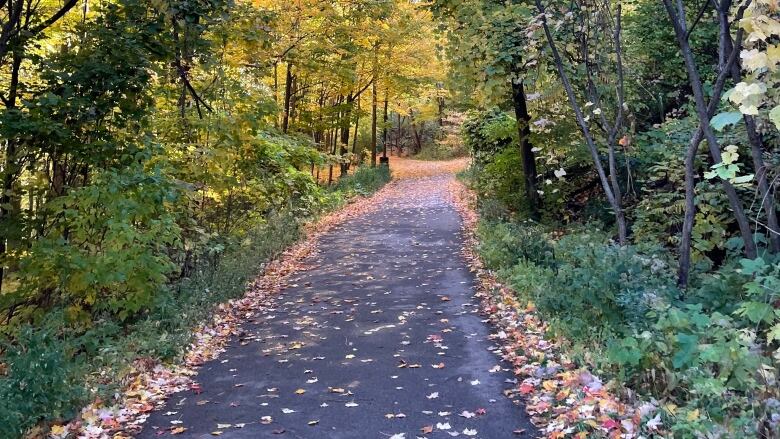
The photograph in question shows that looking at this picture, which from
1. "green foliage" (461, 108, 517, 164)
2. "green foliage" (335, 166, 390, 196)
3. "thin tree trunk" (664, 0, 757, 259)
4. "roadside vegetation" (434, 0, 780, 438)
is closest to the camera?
"roadside vegetation" (434, 0, 780, 438)

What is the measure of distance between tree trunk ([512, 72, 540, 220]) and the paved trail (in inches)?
148

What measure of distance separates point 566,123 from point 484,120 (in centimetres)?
584

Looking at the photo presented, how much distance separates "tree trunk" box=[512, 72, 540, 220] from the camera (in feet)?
45.3

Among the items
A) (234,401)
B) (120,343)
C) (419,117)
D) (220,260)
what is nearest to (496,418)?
(234,401)

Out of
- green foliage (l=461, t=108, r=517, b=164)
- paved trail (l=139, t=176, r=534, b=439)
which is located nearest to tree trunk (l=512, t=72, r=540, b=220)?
green foliage (l=461, t=108, r=517, b=164)

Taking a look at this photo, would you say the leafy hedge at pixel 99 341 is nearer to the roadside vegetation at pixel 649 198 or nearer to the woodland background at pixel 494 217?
the woodland background at pixel 494 217

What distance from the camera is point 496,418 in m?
5.01

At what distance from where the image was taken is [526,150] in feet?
47.6

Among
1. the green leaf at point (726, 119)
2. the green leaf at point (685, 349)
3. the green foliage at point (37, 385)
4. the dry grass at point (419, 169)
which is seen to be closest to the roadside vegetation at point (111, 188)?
the green foliage at point (37, 385)

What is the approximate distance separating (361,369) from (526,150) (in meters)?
9.31

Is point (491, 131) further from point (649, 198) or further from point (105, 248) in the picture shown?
point (105, 248)

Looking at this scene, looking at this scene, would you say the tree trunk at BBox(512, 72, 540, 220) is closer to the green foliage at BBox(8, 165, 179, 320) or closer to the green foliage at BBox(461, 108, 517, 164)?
the green foliage at BBox(461, 108, 517, 164)

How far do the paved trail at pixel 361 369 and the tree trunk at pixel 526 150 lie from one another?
3.75 m

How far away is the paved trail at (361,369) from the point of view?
508 centimetres
